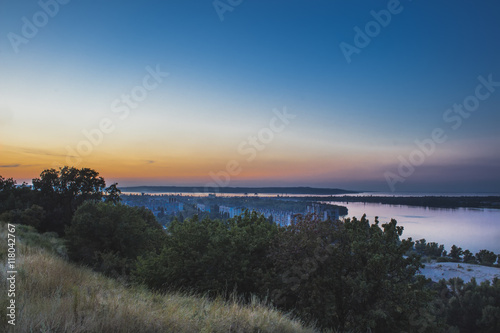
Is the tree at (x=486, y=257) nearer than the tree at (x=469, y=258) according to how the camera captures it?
Yes

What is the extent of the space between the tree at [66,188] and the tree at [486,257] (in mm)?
65793

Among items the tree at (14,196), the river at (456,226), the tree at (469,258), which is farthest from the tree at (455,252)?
the tree at (14,196)

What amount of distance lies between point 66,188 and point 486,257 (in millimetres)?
71282

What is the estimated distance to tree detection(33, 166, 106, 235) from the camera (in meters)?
36.4

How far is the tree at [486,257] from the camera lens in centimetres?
5362

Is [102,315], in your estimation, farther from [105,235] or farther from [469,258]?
[469,258]

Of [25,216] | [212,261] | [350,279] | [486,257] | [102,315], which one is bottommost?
[486,257]

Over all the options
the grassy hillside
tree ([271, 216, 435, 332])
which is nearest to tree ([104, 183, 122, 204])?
tree ([271, 216, 435, 332])

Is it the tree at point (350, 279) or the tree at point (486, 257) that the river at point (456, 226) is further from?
the tree at point (350, 279)

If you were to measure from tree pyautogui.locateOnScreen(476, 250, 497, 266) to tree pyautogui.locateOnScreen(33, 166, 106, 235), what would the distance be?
2590 inches

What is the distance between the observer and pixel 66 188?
37.0 m

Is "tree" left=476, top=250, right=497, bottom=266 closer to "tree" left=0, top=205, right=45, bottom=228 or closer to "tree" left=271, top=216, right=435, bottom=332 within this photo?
"tree" left=271, top=216, right=435, bottom=332

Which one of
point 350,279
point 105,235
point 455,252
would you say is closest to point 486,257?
point 455,252

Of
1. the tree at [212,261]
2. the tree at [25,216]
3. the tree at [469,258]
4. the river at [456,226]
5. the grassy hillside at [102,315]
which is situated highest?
the grassy hillside at [102,315]
